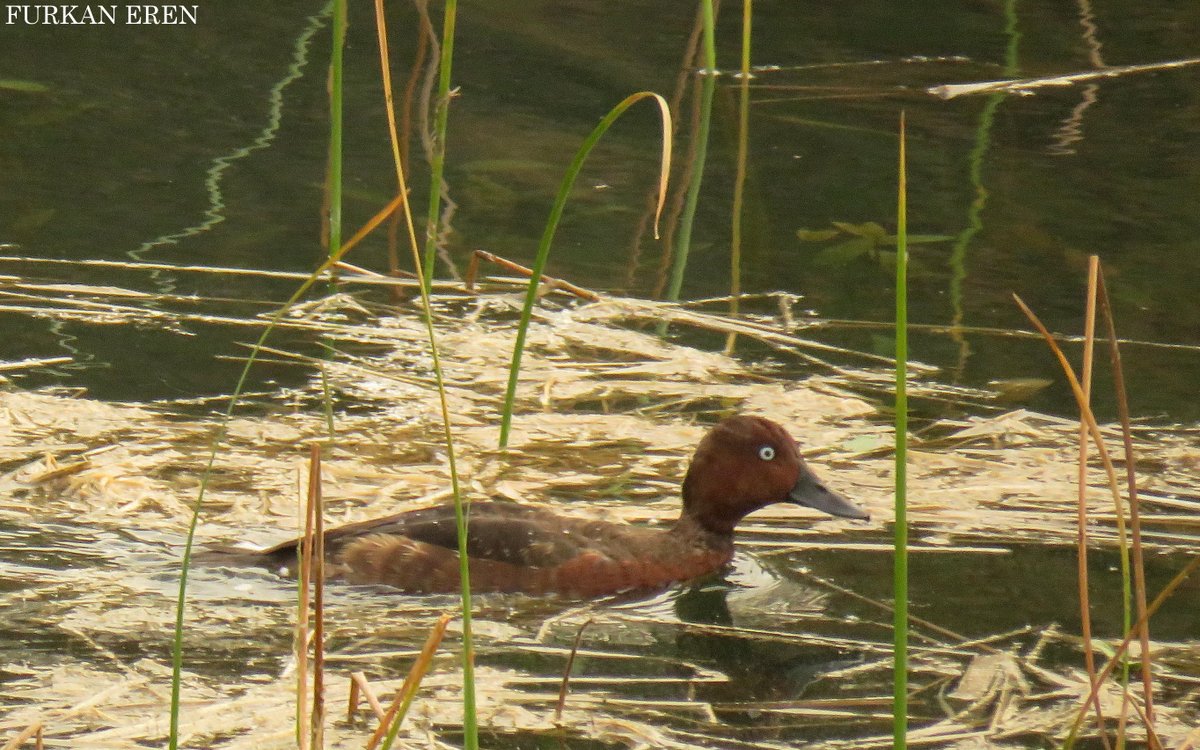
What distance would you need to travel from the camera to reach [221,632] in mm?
5098

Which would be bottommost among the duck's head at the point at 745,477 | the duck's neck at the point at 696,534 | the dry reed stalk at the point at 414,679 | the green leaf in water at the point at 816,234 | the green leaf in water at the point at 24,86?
the duck's neck at the point at 696,534

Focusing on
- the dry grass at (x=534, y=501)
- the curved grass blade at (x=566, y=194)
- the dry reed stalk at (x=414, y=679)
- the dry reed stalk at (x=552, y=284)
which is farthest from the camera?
the dry reed stalk at (x=552, y=284)

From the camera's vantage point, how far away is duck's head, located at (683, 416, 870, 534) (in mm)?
5832

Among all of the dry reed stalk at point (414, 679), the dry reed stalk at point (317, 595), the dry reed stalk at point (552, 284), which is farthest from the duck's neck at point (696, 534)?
the dry reed stalk at point (414, 679)

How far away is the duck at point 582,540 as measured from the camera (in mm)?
5535

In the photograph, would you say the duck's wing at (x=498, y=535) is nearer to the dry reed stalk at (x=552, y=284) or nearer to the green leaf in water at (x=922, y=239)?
the dry reed stalk at (x=552, y=284)

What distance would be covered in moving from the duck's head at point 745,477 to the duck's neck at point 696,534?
0.4 inches

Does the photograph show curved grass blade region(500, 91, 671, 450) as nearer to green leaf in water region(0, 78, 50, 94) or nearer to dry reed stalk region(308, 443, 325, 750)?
dry reed stalk region(308, 443, 325, 750)

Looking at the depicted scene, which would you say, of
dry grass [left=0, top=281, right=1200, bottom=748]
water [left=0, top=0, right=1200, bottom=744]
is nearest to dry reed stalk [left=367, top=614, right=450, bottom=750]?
dry grass [left=0, top=281, right=1200, bottom=748]

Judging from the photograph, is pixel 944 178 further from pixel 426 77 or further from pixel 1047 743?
pixel 1047 743

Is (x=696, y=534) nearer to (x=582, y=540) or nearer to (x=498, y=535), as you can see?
(x=582, y=540)

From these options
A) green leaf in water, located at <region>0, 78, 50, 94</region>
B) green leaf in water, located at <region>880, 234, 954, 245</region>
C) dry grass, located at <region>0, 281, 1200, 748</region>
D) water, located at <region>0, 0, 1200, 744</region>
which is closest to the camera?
dry grass, located at <region>0, 281, 1200, 748</region>

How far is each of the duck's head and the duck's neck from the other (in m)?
0.01

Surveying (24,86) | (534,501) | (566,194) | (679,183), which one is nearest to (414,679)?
(566,194)
